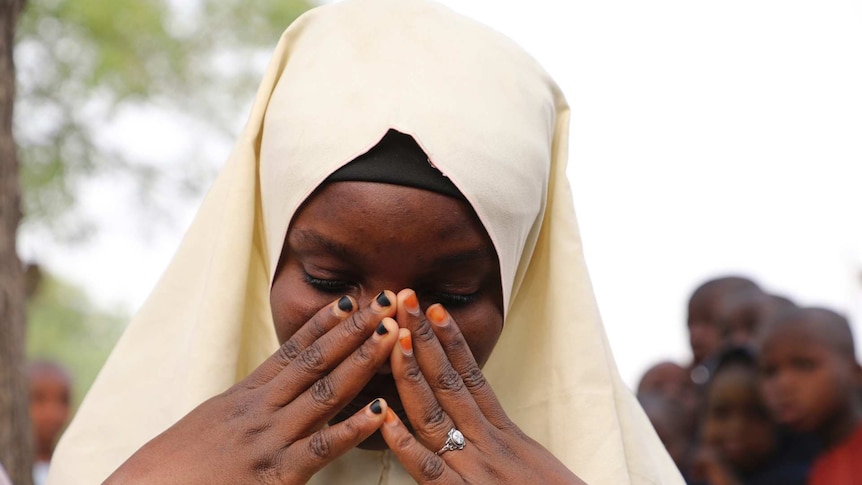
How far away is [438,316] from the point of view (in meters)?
2.32

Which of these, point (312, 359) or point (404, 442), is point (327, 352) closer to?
point (312, 359)

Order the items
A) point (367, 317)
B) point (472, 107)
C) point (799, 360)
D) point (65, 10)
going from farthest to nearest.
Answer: point (65, 10)
point (799, 360)
point (472, 107)
point (367, 317)

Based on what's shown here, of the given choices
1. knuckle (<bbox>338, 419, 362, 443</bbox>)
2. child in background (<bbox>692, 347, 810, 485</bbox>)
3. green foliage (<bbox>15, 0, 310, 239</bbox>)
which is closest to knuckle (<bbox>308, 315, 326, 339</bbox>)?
knuckle (<bbox>338, 419, 362, 443</bbox>)

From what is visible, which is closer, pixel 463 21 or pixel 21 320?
pixel 463 21

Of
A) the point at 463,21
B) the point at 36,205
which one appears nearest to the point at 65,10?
the point at 36,205

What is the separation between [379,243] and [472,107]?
0.45 metres

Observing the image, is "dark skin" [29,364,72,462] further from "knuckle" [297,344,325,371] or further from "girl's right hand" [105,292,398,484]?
"knuckle" [297,344,325,371]

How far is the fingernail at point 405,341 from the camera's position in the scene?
2266mm

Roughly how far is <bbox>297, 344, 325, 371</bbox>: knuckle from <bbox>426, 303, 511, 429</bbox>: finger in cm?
25

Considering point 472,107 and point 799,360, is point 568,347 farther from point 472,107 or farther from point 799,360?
point 799,360

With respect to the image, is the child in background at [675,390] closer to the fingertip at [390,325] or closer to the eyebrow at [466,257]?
the eyebrow at [466,257]

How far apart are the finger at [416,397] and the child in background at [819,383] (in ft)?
12.0

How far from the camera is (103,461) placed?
2660mm

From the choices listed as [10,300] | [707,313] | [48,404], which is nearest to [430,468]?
[10,300]
